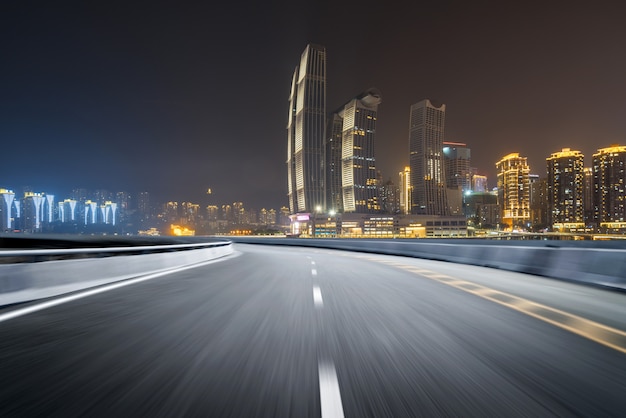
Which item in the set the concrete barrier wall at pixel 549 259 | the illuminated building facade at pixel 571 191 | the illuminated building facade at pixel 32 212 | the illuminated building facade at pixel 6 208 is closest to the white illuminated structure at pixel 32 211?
the illuminated building facade at pixel 32 212

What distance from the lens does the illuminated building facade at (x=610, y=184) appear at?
146625mm

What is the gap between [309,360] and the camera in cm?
420

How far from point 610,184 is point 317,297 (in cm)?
17739

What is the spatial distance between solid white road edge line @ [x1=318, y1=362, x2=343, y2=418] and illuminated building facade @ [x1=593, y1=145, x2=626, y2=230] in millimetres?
167097

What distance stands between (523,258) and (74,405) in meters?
14.8

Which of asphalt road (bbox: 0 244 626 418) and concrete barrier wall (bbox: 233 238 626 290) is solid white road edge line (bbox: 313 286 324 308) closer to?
asphalt road (bbox: 0 244 626 418)

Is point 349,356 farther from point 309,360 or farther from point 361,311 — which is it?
point 361,311

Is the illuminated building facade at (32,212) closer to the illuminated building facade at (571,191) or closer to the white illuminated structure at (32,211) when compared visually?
the white illuminated structure at (32,211)

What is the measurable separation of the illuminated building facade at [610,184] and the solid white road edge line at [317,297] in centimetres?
16242

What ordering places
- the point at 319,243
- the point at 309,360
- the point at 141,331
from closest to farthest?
the point at 309,360 < the point at 141,331 < the point at 319,243

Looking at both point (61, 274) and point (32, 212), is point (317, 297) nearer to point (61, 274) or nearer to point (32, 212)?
point (61, 274)

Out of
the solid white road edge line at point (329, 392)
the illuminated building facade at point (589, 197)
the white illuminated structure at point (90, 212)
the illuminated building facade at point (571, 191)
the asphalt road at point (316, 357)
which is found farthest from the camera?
the illuminated building facade at point (571, 191)

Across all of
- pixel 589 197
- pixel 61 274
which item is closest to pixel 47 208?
pixel 61 274

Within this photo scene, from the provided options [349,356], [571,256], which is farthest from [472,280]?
[349,356]
